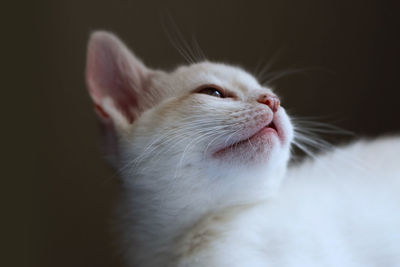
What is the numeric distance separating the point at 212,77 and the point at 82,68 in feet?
2.89

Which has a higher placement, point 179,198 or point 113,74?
point 113,74

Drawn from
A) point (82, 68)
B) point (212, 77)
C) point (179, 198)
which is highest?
point (212, 77)

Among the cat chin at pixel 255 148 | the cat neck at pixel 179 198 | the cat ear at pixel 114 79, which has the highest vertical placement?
the cat ear at pixel 114 79

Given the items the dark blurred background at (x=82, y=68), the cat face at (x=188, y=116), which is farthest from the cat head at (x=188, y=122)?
the dark blurred background at (x=82, y=68)

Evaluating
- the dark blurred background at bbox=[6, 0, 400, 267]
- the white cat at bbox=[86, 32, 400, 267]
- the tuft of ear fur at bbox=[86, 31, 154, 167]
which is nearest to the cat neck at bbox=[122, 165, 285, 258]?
the white cat at bbox=[86, 32, 400, 267]

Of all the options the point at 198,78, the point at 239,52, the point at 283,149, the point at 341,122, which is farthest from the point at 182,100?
the point at 341,122

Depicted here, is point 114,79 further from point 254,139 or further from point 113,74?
point 254,139

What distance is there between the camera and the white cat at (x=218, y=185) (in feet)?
2.72

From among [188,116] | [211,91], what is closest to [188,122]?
[188,116]

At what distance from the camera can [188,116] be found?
2.81 ft

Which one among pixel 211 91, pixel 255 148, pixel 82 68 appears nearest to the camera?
pixel 255 148

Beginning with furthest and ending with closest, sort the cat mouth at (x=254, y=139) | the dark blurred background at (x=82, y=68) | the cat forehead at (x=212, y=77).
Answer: the dark blurred background at (x=82, y=68), the cat forehead at (x=212, y=77), the cat mouth at (x=254, y=139)

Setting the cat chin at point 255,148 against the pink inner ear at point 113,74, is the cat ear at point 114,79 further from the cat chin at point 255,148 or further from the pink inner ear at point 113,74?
the cat chin at point 255,148

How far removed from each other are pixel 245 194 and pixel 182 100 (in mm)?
239
